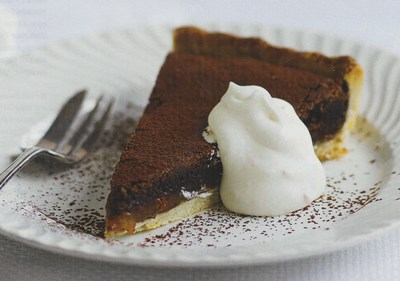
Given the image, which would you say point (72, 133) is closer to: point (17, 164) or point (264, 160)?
point (17, 164)

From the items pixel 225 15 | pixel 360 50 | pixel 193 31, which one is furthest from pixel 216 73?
pixel 225 15

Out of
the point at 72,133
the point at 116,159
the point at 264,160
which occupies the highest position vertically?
the point at 264,160

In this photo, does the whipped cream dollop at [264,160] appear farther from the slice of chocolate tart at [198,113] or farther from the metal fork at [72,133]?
the metal fork at [72,133]

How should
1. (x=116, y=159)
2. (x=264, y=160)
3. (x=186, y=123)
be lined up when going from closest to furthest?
(x=264, y=160) < (x=186, y=123) < (x=116, y=159)

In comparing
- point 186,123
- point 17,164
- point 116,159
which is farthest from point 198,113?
point 17,164

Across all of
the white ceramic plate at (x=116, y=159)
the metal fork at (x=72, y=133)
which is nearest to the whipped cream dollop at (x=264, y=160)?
the white ceramic plate at (x=116, y=159)

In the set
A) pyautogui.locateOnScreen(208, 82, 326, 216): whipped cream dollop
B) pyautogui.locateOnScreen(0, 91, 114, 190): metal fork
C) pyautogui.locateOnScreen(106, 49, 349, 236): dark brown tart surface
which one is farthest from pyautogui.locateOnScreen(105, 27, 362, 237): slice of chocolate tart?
pyautogui.locateOnScreen(0, 91, 114, 190): metal fork
